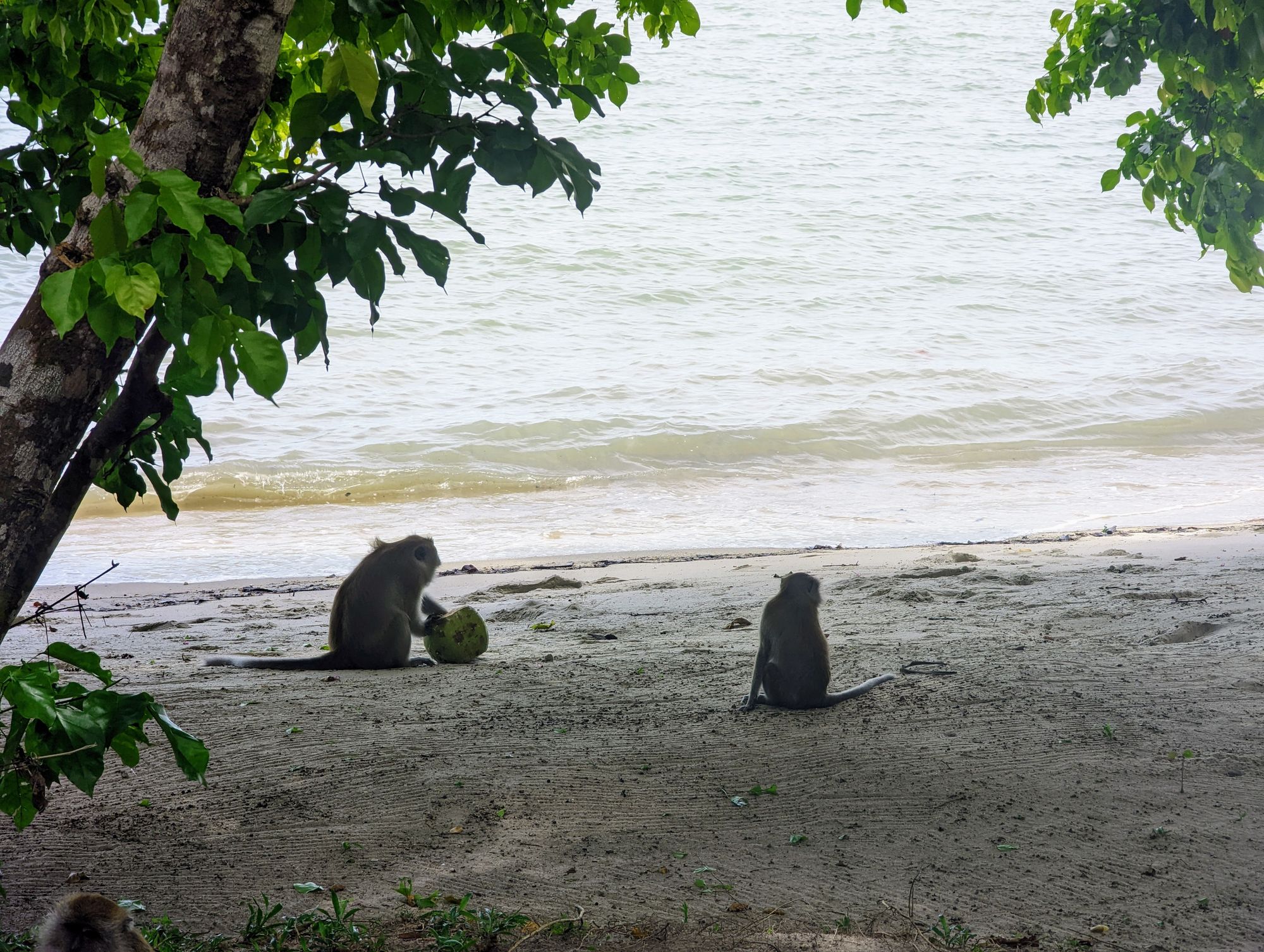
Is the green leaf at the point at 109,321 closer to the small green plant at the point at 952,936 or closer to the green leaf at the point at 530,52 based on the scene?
the green leaf at the point at 530,52

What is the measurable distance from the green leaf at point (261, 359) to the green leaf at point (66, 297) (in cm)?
25

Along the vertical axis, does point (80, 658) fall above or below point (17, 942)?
above

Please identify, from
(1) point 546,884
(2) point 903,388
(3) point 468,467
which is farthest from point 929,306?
(1) point 546,884

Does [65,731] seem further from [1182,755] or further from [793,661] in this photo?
[1182,755]

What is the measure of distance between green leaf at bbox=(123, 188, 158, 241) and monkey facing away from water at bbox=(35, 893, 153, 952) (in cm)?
155

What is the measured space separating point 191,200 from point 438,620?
437cm

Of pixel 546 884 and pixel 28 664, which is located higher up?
pixel 28 664

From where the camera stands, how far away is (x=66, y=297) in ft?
5.93

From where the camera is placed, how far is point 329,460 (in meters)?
15.4

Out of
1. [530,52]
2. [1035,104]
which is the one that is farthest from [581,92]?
[1035,104]

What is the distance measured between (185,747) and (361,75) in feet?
4.72

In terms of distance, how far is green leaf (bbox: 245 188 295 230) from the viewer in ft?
7.06

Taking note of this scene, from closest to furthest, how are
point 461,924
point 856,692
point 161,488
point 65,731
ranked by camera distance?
point 65,731
point 461,924
point 161,488
point 856,692

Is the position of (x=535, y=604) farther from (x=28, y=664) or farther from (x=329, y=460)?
(x=329, y=460)
